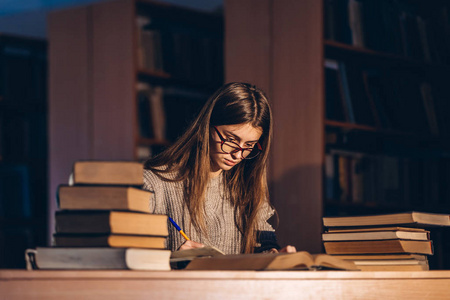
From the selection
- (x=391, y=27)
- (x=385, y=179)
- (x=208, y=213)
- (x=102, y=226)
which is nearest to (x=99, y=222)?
(x=102, y=226)

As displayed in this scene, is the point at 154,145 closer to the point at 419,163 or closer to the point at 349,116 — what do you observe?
the point at 349,116

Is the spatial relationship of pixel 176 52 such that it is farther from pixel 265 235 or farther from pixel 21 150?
pixel 265 235

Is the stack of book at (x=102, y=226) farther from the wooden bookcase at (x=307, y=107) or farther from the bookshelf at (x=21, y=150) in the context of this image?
the bookshelf at (x=21, y=150)

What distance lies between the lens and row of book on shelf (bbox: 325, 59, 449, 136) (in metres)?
2.90

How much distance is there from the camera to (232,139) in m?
1.69

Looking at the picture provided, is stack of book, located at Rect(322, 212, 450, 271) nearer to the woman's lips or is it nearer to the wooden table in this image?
the wooden table

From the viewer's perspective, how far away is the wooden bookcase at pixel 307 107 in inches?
108

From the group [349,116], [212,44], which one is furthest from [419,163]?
[212,44]

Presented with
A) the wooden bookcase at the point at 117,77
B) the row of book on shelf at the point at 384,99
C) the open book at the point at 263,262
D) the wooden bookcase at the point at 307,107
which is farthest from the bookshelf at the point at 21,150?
the open book at the point at 263,262

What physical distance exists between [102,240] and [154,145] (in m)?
2.48

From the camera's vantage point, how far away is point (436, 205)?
122 inches

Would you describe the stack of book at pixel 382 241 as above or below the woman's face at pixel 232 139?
below

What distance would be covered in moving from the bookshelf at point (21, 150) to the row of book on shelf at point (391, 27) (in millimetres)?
2029

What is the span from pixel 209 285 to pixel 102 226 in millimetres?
193
